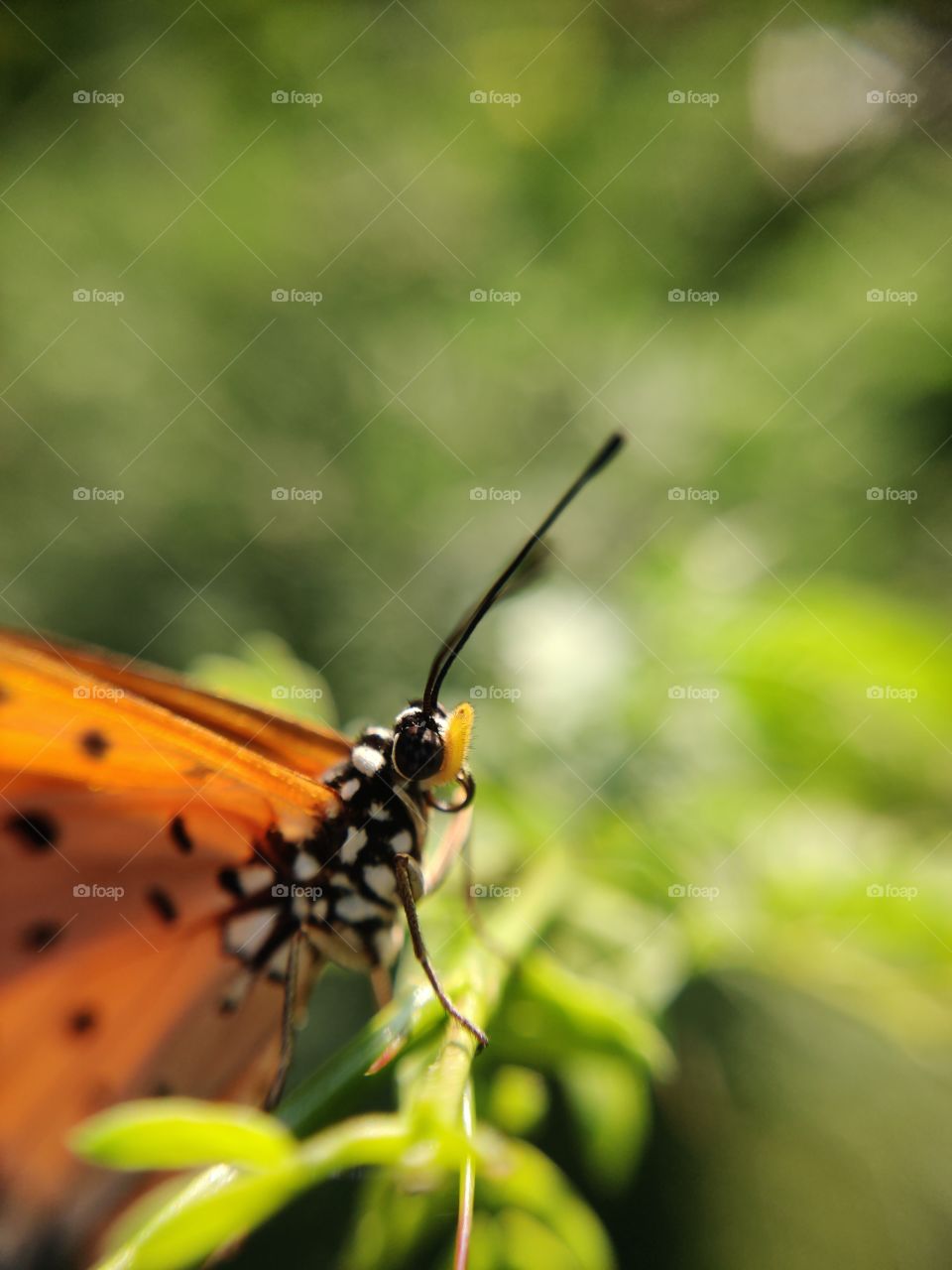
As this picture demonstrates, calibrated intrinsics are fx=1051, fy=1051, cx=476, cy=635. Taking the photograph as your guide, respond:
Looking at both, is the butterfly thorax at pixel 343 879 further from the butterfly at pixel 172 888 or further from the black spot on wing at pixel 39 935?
Answer: the black spot on wing at pixel 39 935

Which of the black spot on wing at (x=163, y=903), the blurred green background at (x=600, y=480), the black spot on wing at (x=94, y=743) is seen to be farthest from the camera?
the blurred green background at (x=600, y=480)

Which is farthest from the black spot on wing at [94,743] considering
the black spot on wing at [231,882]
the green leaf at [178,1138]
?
the green leaf at [178,1138]

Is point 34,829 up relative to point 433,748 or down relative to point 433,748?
down

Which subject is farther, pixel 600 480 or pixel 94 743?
pixel 600 480

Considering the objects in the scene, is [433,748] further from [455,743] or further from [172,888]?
[172,888]

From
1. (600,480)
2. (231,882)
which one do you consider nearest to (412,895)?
(231,882)

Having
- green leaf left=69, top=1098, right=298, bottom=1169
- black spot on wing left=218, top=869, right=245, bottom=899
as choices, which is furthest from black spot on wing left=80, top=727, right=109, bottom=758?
green leaf left=69, top=1098, right=298, bottom=1169

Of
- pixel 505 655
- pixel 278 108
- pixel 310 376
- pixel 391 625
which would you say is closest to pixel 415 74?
pixel 278 108

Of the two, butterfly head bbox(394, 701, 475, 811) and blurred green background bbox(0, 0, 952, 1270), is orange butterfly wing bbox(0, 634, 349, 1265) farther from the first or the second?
blurred green background bbox(0, 0, 952, 1270)
